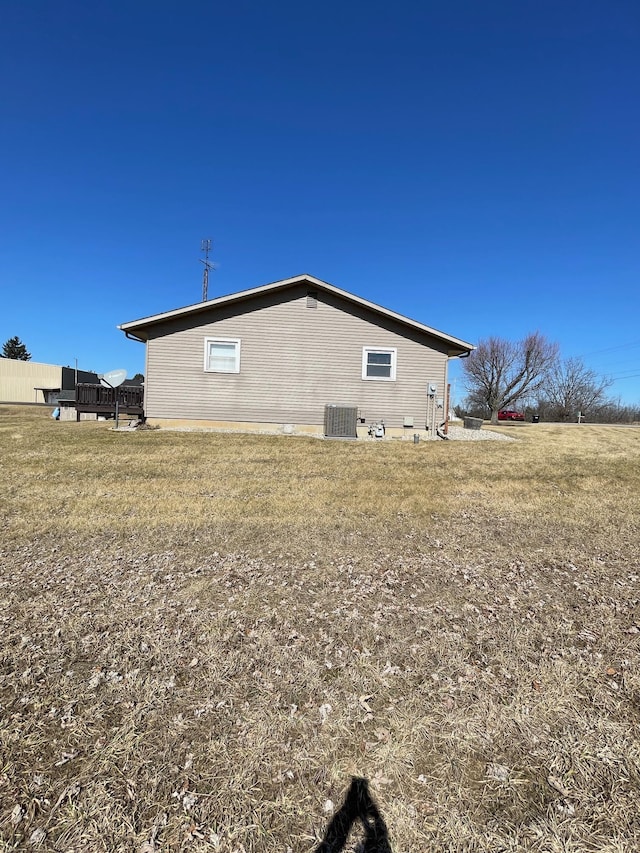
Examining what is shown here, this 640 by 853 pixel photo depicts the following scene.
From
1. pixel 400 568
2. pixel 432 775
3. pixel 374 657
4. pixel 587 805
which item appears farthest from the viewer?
pixel 400 568

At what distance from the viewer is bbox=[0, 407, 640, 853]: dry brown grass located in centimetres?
173

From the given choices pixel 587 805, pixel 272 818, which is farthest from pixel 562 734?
pixel 272 818

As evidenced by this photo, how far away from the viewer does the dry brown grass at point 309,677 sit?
1729mm

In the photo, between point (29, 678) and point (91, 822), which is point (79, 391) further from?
point (91, 822)

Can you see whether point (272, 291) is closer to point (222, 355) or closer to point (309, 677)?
point (222, 355)

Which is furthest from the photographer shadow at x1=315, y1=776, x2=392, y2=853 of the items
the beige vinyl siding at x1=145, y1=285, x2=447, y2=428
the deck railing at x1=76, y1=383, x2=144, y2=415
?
the deck railing at x1=76, y1=383, x2=144, y2=415

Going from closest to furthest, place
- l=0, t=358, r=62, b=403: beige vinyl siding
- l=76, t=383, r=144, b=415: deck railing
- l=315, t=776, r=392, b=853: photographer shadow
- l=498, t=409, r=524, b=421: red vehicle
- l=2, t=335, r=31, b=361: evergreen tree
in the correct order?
l=315, t=776, r=392, b=853: photographer shadow
l=76, t=383, r=144, b=415: deck railing
l=498, t=409, r=524, b=421: red vehicle
l=0, t=358, r=62, b=403: beige vinyl siding
l=2, t=335, r=31, b=361: evergreen tree

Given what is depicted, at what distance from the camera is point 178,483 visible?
285 inches

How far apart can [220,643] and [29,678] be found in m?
1.15

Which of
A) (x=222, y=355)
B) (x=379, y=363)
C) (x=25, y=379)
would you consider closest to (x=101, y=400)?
(x=222, y=355)

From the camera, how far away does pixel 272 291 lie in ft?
43.8

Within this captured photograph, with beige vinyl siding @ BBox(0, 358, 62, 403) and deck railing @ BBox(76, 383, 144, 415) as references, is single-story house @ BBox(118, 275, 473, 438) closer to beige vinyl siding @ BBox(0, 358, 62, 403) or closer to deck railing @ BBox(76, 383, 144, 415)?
deck railing @ BBox(76, 383, 144, 415)

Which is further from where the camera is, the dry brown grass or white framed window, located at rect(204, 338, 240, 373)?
white framed window, located at rect(204, 338, 240, 373)

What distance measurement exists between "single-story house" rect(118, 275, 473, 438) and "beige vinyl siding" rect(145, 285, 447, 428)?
3cm
